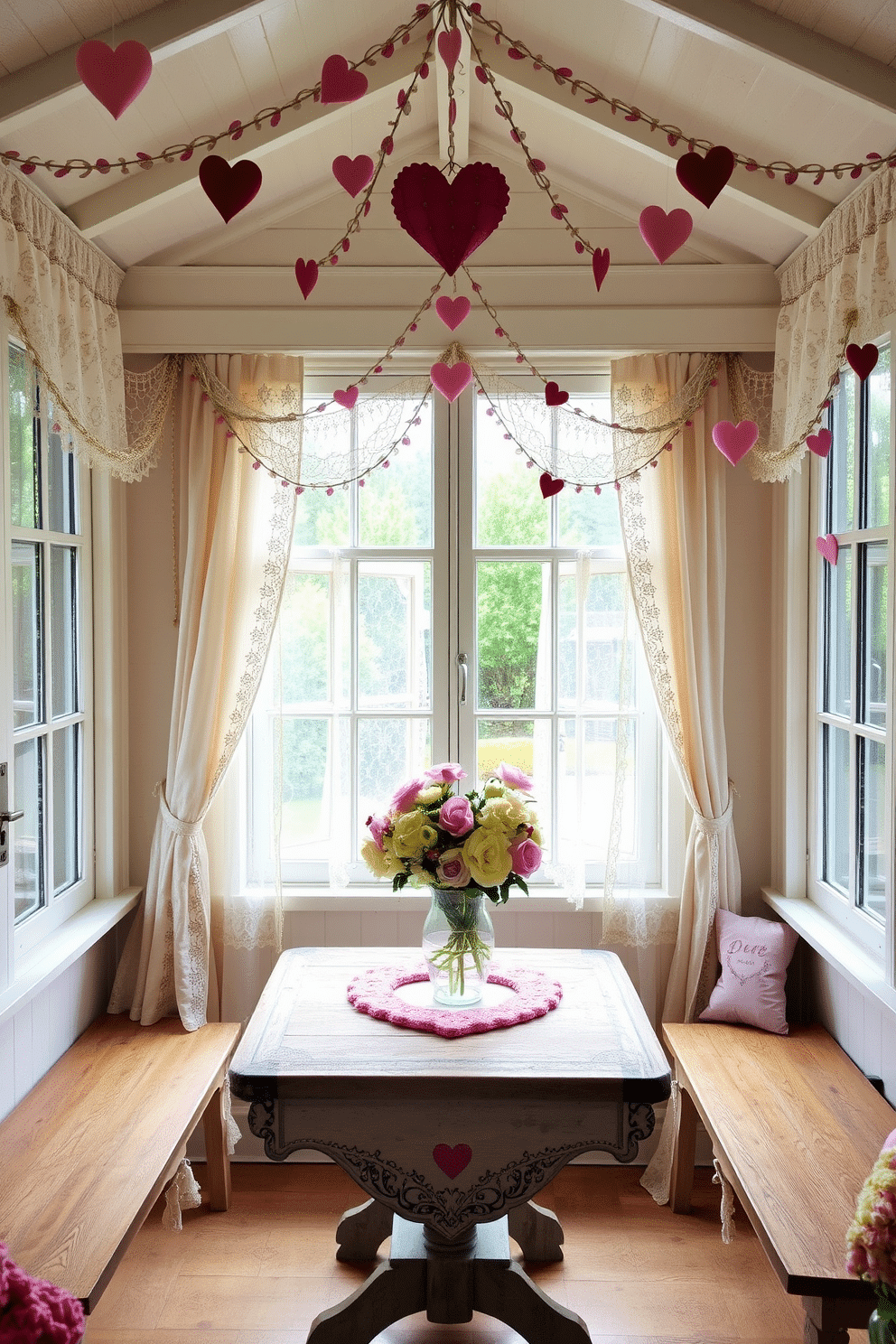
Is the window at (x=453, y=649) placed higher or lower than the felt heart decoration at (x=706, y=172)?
lower

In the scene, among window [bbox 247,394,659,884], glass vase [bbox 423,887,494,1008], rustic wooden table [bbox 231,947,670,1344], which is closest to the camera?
rustic wooden table [bbox 231,947,670,1344]

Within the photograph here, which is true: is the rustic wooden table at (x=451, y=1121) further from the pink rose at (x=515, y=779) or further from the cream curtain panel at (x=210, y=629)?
the cream curtain panel at (x=210, y=629)

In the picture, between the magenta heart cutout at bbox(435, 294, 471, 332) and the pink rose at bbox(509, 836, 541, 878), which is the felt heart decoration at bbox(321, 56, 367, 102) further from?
the pink rose at bbox(509, 836, 541, 878)

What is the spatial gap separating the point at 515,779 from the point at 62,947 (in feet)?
4.15

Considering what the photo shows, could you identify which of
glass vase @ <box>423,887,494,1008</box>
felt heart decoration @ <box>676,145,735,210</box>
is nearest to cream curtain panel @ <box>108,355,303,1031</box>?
glass vase @ <box>423,887,494,1008</box>

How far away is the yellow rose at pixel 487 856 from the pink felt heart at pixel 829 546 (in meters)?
1.08

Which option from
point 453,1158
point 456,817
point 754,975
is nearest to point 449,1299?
point 453,1158

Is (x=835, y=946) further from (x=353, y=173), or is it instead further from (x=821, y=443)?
(x=353, y=173)

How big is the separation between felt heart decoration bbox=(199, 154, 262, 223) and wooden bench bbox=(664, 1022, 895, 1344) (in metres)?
2.04

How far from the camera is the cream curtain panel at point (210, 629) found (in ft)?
10.4

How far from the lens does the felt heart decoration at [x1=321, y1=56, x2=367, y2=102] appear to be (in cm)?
173

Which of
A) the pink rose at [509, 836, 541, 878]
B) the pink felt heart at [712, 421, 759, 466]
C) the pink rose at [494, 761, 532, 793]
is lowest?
the pink rose at [509, 836, 541, 878]

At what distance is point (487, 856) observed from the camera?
2.31 m

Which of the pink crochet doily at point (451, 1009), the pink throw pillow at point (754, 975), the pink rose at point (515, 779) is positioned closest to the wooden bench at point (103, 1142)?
the pink crochet doily at point (451, 1009)
